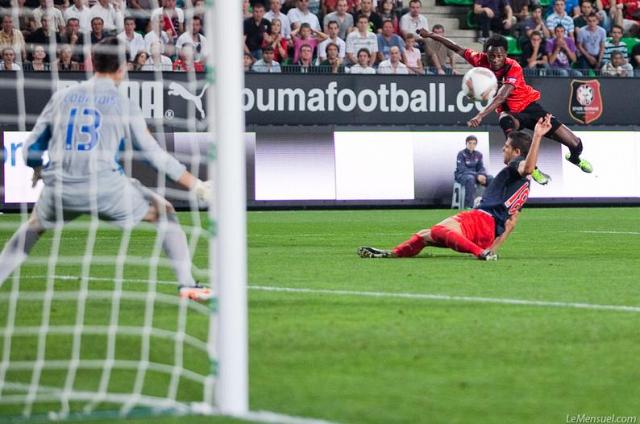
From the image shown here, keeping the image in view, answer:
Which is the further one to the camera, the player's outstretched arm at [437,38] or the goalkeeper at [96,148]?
the player's outstretched arm at [437,38]

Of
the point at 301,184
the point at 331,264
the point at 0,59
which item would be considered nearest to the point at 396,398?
the point at 331,264

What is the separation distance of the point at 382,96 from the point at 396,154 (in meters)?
1.09

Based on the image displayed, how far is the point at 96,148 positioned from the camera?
7.82 metres

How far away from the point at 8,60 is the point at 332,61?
5.97 m

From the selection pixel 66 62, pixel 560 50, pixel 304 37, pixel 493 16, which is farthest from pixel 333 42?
pixel 66 62

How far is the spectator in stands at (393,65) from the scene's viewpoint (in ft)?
79.1

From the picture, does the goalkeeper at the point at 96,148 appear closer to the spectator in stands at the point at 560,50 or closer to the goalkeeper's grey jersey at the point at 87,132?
the goalkeeper's grey jersey at the point at 87,132

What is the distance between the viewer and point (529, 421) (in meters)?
4.93

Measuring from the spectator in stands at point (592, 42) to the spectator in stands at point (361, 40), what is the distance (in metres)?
4.55

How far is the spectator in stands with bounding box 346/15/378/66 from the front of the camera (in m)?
24.2

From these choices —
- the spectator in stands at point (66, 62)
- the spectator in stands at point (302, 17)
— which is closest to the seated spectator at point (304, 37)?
the spectator in stands at point (302, 17)

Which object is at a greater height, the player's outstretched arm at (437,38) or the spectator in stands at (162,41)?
the spectator in stands at (162,41)

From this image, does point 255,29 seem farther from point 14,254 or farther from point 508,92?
point 14,254

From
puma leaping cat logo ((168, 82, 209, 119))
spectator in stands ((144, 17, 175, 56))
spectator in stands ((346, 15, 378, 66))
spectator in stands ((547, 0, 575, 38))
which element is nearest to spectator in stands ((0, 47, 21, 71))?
spectator in stands ((144, 17, 175, 56))
